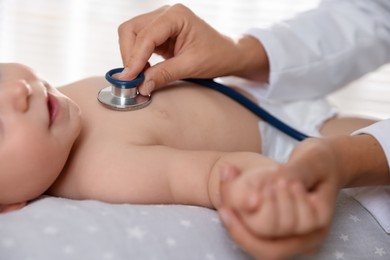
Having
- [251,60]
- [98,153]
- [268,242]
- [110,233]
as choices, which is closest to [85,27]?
[251,60]

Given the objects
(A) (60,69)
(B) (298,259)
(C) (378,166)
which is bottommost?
(A) (60,69)

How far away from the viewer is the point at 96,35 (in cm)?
204

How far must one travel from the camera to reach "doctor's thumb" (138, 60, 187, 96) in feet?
3.18

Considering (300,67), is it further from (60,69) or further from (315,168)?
(60,69)

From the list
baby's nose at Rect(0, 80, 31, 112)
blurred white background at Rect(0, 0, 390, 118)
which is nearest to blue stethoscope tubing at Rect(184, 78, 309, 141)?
baby's nose at Rect(0, 80, 31, 112)

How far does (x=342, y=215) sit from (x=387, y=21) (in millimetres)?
575

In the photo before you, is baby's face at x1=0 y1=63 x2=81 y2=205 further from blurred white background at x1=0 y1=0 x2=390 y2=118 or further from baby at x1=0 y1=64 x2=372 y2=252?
blurred white background at x1=0 y1=0 x2=390 y2=118

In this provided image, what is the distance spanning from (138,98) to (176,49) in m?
0.14

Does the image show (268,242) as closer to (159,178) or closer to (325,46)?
(159,178)

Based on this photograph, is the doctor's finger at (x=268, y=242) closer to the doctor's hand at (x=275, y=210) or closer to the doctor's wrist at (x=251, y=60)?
the doctor's hand at (x=275, y=210)

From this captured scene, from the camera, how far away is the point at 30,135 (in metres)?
0.82

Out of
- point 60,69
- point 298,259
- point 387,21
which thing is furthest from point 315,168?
point 60,69

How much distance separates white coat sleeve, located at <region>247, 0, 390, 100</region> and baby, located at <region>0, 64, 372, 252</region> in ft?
0.91

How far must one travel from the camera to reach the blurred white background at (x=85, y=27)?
76.7 inches
